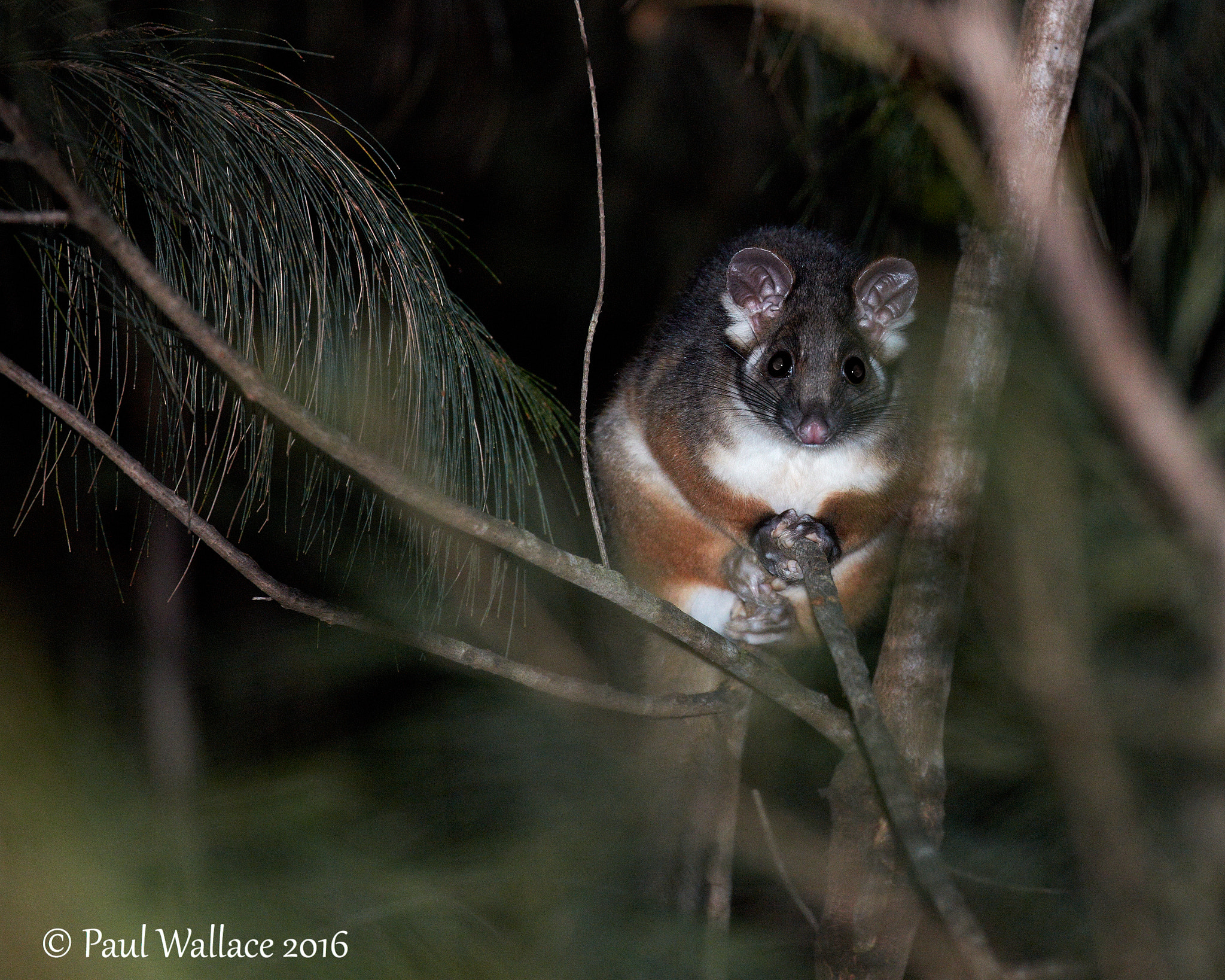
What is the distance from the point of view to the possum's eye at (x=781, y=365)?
270cm

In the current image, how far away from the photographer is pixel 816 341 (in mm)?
2646

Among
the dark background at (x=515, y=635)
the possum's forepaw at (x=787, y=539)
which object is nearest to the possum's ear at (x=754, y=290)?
the dark background at (x=515, y=635)

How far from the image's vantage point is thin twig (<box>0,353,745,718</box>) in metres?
1.44

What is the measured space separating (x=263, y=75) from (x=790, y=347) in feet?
4.54

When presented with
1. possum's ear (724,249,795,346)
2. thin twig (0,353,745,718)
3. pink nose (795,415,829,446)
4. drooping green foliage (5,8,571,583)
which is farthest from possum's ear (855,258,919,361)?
thin twig (0,353,745,718)

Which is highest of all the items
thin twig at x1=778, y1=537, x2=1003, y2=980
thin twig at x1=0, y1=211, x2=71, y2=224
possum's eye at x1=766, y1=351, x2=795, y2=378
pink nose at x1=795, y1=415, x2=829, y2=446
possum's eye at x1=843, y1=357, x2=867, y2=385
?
possum's eye at x1=766, y1=351, x2=795, y2=378

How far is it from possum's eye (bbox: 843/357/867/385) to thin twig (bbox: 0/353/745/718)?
1.04 m

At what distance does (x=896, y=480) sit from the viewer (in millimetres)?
2820

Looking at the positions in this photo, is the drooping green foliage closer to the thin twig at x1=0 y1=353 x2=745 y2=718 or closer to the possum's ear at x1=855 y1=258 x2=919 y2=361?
the thin twig at x1=0 y1=353 x2=745 y2=718

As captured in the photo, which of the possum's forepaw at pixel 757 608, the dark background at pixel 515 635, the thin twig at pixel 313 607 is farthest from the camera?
the possum's forepaw at pixel 757 608

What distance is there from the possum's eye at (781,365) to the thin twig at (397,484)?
0.94 metres

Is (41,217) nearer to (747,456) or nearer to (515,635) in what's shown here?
(747,456)

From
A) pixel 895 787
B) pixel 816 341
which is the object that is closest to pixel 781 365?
pixel 816 341

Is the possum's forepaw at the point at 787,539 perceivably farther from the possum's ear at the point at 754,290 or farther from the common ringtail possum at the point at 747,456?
the possum's ear at the point at 754,290
